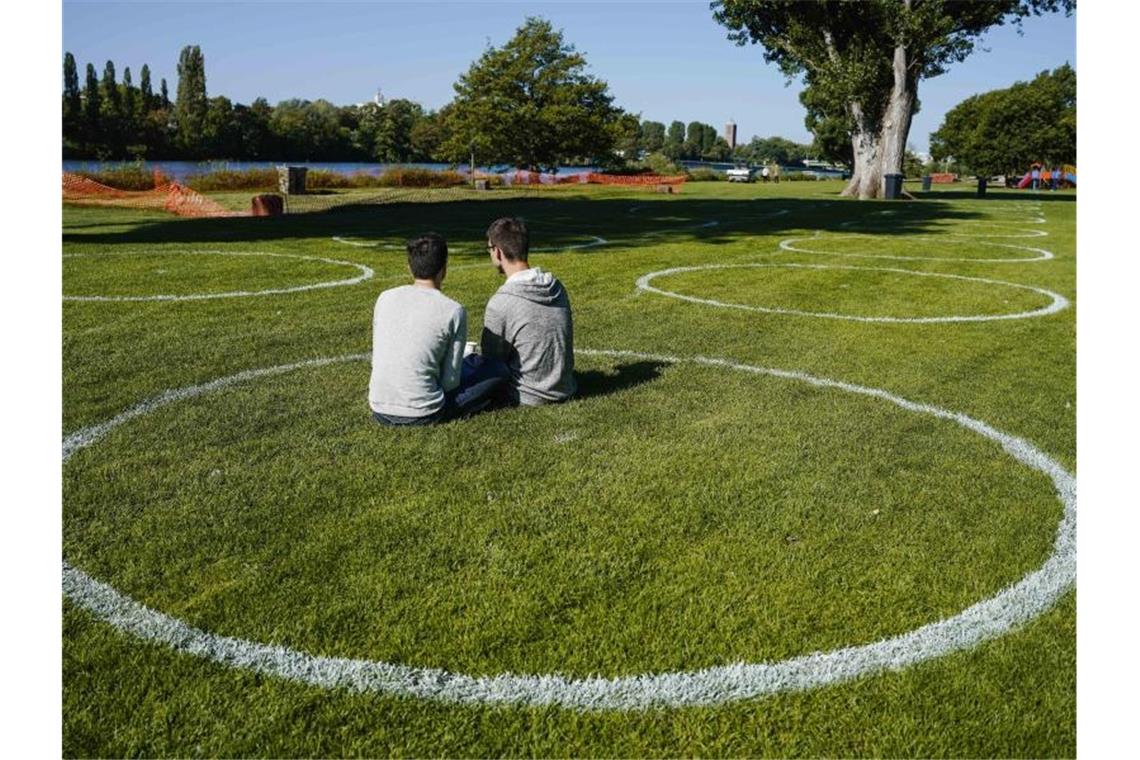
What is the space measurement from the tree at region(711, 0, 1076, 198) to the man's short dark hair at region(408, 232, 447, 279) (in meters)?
33.3

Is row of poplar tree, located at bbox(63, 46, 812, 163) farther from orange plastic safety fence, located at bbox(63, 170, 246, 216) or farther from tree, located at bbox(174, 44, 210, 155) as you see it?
orange plastic safety fence, located at bbox(63, 170, 246, 216)

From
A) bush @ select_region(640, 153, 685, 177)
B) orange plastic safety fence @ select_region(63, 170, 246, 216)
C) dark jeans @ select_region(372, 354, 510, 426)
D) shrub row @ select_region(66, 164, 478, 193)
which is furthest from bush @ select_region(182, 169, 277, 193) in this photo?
bush @ select_region(640, 153, 685, 177)

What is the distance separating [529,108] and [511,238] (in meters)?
43.1

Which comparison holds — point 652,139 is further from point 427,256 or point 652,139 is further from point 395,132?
point 427,256

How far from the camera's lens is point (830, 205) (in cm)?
3100

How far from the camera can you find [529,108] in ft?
152

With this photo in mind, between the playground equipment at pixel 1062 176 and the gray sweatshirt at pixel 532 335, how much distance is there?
70.9 metres

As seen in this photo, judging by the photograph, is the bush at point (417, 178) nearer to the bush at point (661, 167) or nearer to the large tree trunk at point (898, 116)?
the large tree trunk at point (898, 116)

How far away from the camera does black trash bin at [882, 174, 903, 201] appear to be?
36.5 meters

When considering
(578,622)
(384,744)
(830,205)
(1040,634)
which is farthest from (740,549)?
(830,205)

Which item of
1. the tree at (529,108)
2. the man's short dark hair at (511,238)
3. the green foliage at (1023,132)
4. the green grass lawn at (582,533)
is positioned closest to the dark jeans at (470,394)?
the green grass lawn at (582,533)

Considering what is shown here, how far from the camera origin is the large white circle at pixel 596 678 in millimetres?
2736

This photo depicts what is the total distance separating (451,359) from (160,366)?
269cm

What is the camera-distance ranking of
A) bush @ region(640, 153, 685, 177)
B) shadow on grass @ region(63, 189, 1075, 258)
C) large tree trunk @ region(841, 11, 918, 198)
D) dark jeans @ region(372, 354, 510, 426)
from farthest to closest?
bush @ region(640, 153, 685, 177), large tree trunk @ region(841, 11, 918, 198), shadow on grass @ region(63, 189, 1075, 258), dark jeans @ region(372, 354, 510, 426)
